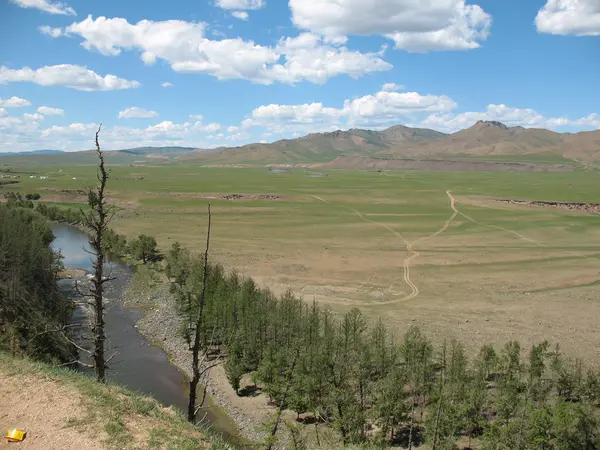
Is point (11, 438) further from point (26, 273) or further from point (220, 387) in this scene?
point (26, 273)

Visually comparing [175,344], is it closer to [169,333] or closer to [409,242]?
[169,333]

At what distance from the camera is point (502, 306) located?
55469mm

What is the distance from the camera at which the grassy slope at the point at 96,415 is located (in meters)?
12.5

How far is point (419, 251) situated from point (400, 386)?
56.5 m

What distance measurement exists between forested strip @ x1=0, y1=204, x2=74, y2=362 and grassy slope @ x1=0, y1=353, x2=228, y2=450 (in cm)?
837

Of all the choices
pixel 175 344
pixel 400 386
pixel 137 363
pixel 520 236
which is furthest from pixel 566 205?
pixel 137 363

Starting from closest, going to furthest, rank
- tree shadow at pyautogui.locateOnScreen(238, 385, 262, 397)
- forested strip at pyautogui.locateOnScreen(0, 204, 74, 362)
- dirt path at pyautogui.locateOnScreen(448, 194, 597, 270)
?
forested strip at pyautogui.locateOnScreen(0, 204, 74, 362) < tree shadow at pyautogui.locateOnScreen(238, 385, 262, 397) < dirt path at pyautogui.locateOnScreen(448, 194, 597, 270)

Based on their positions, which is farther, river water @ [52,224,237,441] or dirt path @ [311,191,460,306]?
dirt path @ [311,191,460,306]

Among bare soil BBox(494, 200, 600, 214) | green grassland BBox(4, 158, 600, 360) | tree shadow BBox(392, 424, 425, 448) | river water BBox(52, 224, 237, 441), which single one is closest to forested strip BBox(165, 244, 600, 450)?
tree shadow BBox(392, 424, 425, 448)

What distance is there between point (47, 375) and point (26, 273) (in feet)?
107

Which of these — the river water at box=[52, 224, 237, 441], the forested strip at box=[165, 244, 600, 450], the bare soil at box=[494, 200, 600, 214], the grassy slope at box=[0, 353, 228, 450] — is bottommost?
the river water at box=[52, 224, 237, 441]

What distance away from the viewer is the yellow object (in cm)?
1193

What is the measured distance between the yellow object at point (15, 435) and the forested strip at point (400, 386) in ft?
48.3

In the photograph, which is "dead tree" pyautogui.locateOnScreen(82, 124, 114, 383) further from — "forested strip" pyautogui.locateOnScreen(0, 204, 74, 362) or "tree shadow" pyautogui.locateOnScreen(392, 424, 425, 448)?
"tree shadow" pyautogui.locateOnScreen(392, 424, 425, 448)
